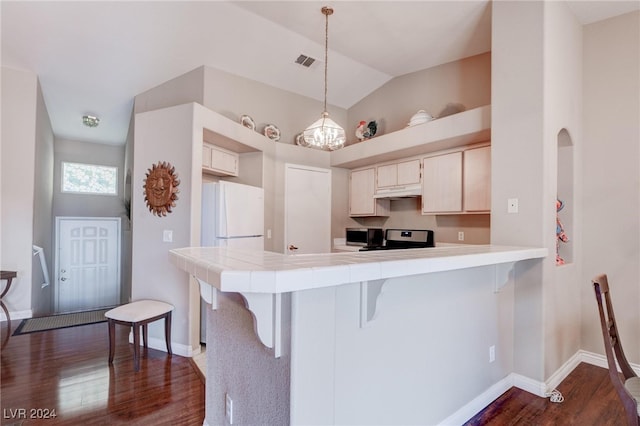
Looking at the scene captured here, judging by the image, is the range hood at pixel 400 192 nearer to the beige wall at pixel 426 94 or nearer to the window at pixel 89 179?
the beige wall at pixel 426 94

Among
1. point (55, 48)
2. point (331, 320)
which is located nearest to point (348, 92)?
point (55, 48)

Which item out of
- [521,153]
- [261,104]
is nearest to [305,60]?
[261,104]

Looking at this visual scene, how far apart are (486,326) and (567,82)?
2132 millimetres

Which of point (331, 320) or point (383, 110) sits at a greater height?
point (383, 110)

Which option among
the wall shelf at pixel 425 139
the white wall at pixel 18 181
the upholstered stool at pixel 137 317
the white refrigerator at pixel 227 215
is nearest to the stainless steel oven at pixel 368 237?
the wall shelf at pixel 425 139

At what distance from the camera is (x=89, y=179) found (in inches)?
237

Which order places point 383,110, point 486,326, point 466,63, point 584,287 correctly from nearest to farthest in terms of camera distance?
1. point 486,326
2. point 584,287
3. point 466,63
4. point 383,110

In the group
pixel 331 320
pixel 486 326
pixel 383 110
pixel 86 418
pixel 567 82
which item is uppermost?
pixel 383 110

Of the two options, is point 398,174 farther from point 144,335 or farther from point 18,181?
point 18,181

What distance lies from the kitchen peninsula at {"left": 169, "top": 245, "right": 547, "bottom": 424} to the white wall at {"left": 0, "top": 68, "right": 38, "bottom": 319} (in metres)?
3.50

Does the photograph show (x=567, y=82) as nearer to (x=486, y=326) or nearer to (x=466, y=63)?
(x=466, y=63)

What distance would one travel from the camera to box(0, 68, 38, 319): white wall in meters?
3.58

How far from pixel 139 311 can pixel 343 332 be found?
2.25 meters

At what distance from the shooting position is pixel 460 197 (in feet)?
11.5
